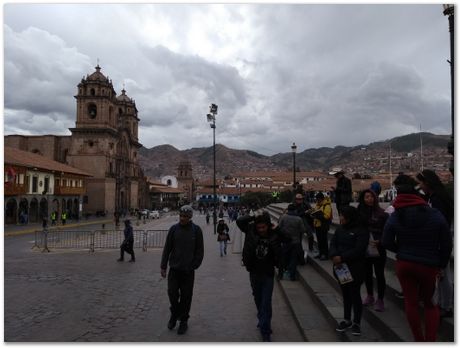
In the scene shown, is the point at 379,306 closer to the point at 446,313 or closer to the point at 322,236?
the point at 446,313

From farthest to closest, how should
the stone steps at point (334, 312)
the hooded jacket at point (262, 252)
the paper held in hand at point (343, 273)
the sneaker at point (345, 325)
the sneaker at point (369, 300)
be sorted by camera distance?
1. the sneaker at point (369, 300)
2. the hooded jacket at point (262, 252)
3. the sneaker at point (345, 325)
4. the paper held in hand at point (343, 273)
5. the stone steps at point (334, 312)

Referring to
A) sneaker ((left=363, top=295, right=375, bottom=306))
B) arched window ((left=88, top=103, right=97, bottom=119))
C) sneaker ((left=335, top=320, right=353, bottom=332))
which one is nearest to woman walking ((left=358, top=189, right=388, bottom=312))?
sneaker ((left=363, top=295, right=375, bottom=306))

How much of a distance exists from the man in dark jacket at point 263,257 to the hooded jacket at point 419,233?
1429mm

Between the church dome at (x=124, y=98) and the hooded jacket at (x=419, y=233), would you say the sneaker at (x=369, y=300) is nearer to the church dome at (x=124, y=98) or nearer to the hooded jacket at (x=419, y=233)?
the hooded jacket at (x=419, y=233)

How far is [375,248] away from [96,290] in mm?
5504

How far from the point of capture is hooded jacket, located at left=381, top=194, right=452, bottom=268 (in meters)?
3.14

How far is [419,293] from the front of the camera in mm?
3324

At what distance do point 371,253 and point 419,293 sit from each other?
0.99m

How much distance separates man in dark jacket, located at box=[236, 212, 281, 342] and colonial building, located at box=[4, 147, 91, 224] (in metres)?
31.1

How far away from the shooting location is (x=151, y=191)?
87688 mm

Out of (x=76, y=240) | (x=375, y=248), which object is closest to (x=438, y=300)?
(x=375, y=248)

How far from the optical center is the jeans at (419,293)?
10.5 ft

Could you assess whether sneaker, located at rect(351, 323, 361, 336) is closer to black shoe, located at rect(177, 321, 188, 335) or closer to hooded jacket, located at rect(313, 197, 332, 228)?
black shoe, located at rect(177, 321, 188, 335)

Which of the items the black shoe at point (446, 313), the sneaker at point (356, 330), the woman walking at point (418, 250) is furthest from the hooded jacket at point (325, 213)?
the woman walking at point (418, 250)
